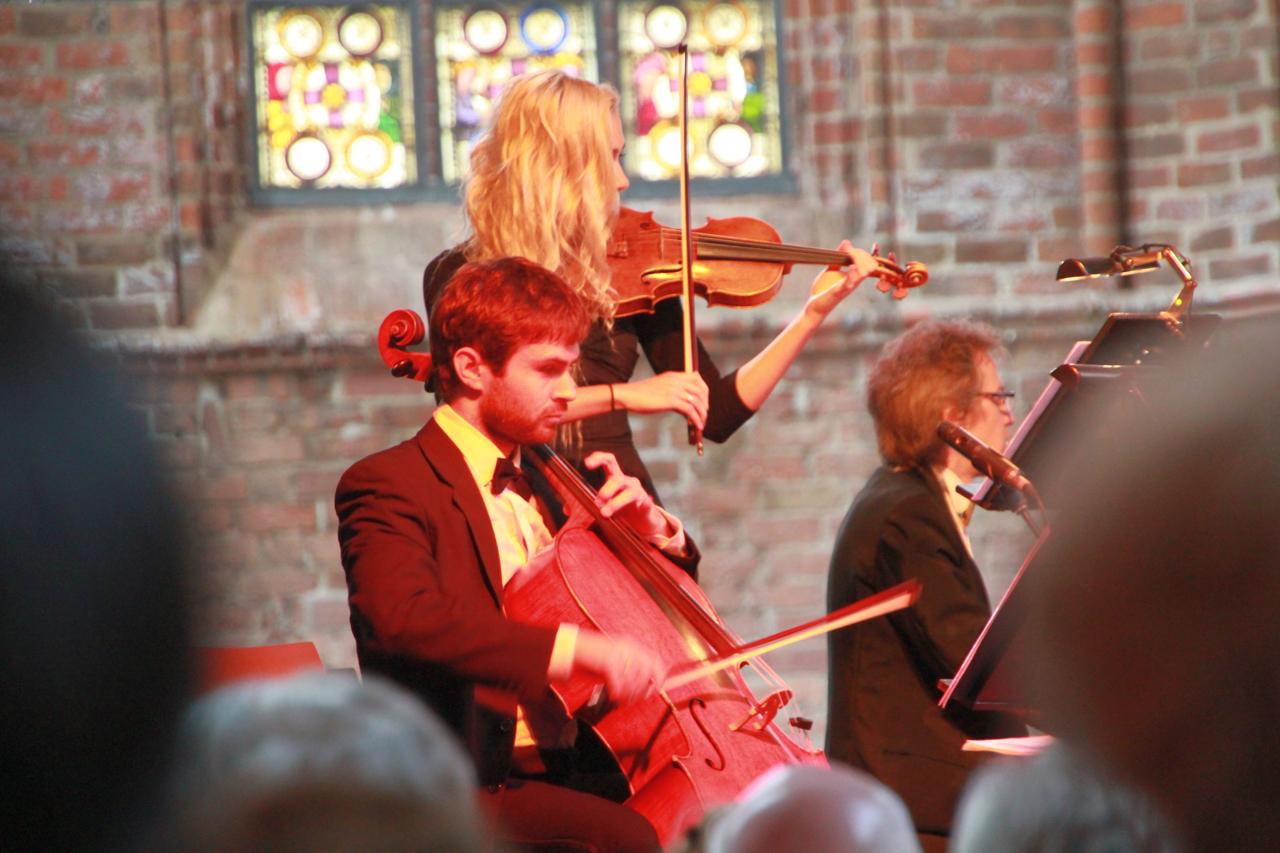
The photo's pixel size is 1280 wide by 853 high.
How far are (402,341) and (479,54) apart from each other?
140 inches

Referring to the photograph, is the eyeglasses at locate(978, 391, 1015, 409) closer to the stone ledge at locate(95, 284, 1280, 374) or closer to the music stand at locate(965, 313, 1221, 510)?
the music stand at locate(965, 313, 1221, 510)

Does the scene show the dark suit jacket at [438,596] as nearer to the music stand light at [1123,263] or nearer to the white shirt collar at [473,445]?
the white shirt collar at [473,445]

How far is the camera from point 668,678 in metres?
2.23

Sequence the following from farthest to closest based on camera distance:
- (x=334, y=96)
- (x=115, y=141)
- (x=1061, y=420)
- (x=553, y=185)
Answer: (x=334, y=96) → (x=115, y=141) → (x=553, y=185) → (x=1061, y=420)

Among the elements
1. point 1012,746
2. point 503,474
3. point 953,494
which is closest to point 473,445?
point 503,474

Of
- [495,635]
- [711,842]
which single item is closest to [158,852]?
[711,842]

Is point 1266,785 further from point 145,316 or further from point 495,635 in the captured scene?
point 145,316

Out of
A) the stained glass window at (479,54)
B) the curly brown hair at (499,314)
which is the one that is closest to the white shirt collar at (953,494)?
the curly brown hair at (499,314)

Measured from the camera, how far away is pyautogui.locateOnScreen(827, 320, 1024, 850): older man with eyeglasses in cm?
294

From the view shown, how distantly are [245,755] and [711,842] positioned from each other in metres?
0.29

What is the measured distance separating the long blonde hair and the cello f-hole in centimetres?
102

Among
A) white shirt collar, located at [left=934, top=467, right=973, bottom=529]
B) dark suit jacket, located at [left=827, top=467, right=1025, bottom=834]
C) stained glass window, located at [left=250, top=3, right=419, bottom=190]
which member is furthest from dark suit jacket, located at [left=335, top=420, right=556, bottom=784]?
stained glass window, located at [left=250, top=3, right=419, bottom=190]

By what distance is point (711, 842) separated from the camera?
99 cm

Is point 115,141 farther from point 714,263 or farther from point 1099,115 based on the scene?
point 1099,115
